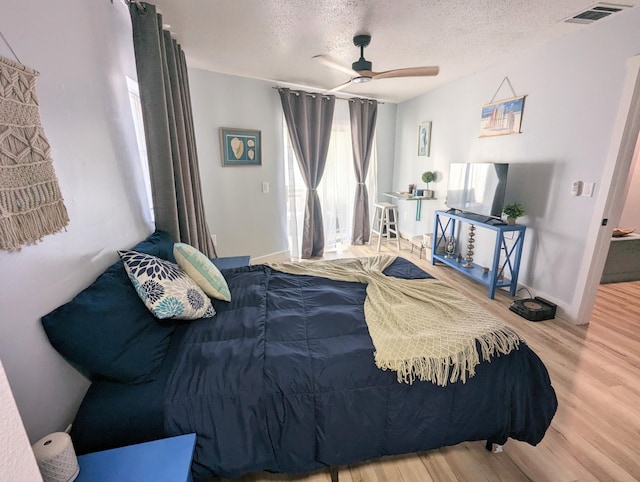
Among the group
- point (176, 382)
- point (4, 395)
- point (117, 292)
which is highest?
point (4, 395)

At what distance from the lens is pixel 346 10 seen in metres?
1.96

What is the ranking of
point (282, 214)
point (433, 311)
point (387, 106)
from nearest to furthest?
point (433, 311) < point (282, 214) < point (387, 106)

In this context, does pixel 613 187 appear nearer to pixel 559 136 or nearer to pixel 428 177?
pixel 559 136

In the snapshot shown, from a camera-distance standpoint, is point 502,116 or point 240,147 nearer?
point 502,116

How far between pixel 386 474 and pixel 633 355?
2.14 m

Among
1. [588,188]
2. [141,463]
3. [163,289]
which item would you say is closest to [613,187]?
[588,188]

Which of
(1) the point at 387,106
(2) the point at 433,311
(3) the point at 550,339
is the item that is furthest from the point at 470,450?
(1) the point at 387,106

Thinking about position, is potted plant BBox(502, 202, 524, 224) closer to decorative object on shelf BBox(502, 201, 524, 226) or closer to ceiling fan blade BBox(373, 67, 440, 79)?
decorative object on shelf BBox(502, 201, 524, 226)

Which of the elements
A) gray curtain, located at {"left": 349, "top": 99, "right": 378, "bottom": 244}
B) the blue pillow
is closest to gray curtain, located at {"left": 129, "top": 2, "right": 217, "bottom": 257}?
the blue pillow

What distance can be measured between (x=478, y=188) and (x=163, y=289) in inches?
125

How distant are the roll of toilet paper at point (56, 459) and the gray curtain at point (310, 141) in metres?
3.56

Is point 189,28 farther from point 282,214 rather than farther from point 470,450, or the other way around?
point 470,450

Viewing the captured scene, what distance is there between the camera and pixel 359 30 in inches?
89.1

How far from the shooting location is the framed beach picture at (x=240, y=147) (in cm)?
339
